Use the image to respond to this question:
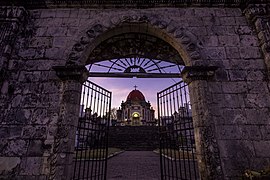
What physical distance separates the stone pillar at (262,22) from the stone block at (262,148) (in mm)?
1775

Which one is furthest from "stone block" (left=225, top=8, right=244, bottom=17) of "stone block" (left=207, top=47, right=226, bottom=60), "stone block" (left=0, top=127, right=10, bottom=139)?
"stone block" (left=0, top=127, right=10, bottom=139)

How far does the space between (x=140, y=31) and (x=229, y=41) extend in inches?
97.0

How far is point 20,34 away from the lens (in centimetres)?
418

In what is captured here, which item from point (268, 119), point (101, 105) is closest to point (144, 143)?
point (101, 105)

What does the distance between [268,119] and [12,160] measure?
5625mm

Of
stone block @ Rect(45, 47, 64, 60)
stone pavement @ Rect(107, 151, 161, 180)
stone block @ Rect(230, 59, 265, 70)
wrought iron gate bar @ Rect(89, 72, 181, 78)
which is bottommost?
stone pavement @ Rect(107, 151, 161, 180)

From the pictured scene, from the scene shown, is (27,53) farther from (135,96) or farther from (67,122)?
(135,96)

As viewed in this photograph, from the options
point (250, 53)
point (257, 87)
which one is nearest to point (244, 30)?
point (250, 53)

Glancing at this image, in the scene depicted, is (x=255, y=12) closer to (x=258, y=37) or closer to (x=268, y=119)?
(x=258, y=37)

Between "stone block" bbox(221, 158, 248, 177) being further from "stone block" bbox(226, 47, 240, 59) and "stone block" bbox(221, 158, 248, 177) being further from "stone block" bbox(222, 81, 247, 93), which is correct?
"stone block" bbox(226, 47, 240, 59)

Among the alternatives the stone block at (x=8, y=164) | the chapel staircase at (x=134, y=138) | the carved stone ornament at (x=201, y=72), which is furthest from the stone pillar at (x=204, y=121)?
the chapel staircase at (x=134, y=138)

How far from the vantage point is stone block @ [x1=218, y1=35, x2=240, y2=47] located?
400 cm

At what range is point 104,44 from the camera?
4879 millimetres

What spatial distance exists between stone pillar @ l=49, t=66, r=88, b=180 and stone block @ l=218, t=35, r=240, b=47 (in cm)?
368
